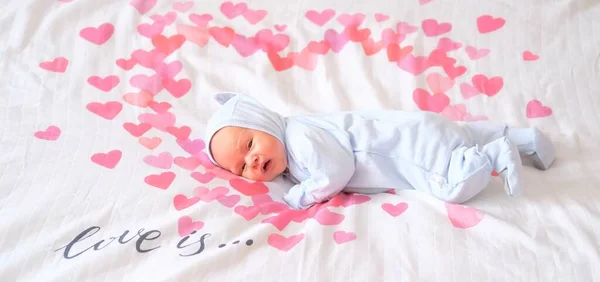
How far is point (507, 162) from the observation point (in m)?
1.18

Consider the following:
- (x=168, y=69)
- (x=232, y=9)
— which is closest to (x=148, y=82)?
(x=168, y=69)

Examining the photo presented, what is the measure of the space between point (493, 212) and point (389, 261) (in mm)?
245

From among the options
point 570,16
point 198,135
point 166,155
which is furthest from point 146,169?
point 570,16

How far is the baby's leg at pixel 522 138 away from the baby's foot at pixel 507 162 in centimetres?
10

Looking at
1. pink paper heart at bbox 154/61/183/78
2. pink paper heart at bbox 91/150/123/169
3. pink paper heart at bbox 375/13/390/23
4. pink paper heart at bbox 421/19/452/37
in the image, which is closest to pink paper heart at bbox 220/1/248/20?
pink paper heart at bbox 154/61/183/78

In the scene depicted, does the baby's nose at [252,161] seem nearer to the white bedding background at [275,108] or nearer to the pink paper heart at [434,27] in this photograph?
the white bedding background at [275,108]

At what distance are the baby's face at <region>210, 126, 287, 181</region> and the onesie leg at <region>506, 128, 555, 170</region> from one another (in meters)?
0.50

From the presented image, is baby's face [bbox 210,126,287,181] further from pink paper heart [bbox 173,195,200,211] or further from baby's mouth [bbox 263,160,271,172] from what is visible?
pink paper heart [bbox 173,195,200,211]

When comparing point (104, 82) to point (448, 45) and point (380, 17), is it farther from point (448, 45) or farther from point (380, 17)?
point (448, 45)

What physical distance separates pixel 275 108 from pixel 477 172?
0.56 m

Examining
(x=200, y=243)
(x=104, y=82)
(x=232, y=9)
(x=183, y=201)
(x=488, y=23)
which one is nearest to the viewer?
(x=200, y=243)

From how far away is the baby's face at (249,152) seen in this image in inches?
51.6

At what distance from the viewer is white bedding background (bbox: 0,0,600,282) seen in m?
1.06

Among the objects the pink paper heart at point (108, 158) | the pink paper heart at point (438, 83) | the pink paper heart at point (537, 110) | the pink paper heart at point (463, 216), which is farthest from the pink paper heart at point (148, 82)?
the pink paper heart at point (537, 110)
